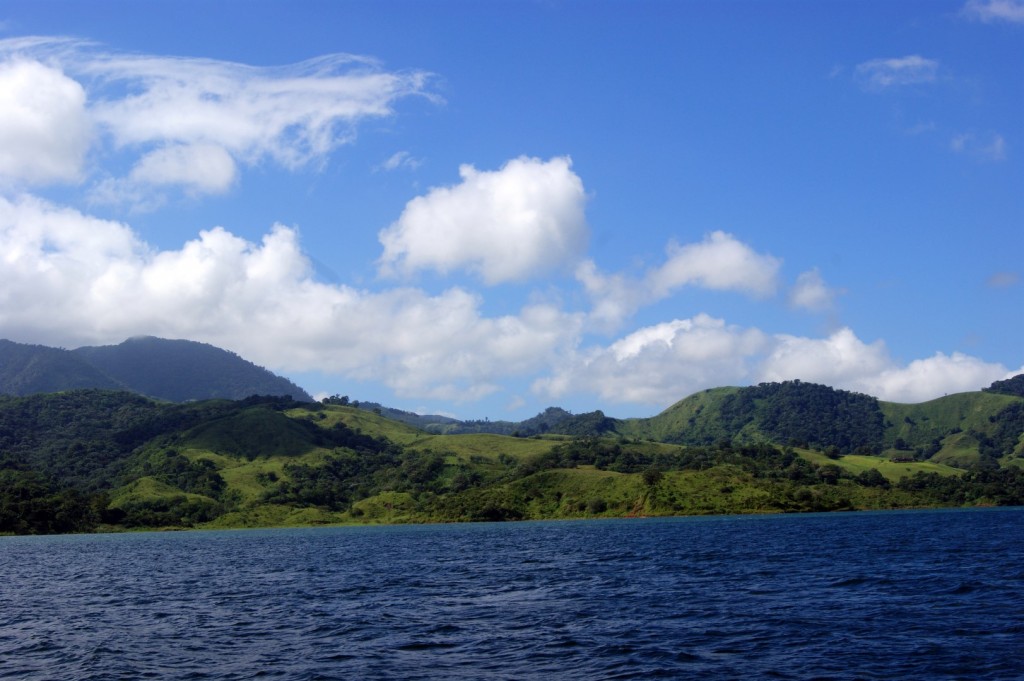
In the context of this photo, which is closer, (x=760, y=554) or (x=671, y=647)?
(x=671, y=647)

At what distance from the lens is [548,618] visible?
6247 centimetres

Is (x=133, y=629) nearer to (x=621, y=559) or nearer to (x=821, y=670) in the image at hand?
(x=821, y=670)

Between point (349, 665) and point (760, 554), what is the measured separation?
79.5 m

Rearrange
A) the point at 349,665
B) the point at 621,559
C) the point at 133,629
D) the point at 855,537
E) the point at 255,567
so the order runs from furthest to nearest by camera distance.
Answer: the point at 855,537 → the point at 255,567 → the point at 621,559 → the point at 133,629 → the point at 349,665

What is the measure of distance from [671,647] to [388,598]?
35.3 meters

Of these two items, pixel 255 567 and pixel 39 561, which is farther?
pixel 39 561

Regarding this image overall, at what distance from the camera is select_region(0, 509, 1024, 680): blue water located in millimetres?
46125

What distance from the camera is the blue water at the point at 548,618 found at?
1816 inches

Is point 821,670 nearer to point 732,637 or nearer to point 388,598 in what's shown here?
point 732,637

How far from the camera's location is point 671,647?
164 feet

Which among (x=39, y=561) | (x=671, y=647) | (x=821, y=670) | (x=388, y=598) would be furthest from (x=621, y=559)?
(x=39, y=561)

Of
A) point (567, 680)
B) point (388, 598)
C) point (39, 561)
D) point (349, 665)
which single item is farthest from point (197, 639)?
point (39, 561)

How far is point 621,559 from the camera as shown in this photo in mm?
114312

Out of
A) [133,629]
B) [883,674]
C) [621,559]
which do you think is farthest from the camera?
[621,559]
